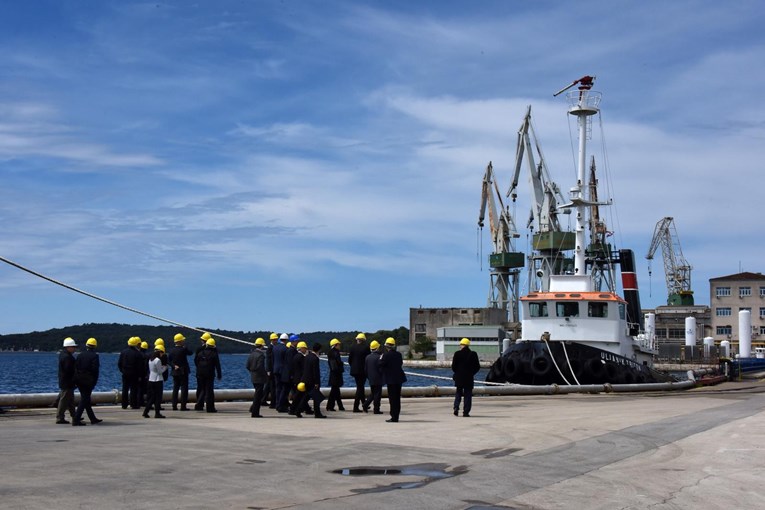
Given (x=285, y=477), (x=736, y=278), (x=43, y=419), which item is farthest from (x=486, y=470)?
(x=736, y=278)

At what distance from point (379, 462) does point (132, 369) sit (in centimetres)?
943

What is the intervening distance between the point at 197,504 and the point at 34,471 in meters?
2.58

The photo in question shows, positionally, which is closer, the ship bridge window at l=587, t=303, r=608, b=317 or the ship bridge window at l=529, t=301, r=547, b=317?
the ship bridge window at l=587, t=303, r=608, b=317

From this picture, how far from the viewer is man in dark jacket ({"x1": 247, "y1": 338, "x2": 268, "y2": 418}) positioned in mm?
17969

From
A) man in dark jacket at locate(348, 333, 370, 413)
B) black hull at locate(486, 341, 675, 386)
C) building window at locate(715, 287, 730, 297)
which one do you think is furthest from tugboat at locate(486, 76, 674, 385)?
building window at locate(715, 287, 730, 297)

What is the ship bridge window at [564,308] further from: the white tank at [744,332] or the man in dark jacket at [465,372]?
the white tank at [744,332]

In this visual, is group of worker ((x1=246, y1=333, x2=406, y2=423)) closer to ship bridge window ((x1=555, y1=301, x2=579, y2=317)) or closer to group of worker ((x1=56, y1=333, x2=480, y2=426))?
group of worker ((x1=56, y1=333, x2=480, y2=426))

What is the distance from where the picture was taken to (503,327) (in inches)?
4820

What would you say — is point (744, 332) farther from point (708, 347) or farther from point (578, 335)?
point (578, 335)

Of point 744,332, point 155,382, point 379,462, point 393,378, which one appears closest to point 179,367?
point 155,382

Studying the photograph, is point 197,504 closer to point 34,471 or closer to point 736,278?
point 34,471

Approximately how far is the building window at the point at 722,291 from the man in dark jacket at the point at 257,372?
10026 centimetres

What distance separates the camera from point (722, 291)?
10862 cm

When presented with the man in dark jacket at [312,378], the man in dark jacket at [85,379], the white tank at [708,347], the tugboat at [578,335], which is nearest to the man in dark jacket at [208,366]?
the man in dark jacket at [312,378]
